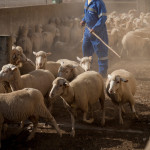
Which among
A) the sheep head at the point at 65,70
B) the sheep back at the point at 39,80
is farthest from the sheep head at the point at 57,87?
the sheep head at the point at 65,70

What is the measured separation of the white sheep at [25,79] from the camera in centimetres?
624

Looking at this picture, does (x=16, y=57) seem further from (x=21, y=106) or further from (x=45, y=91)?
(x=21, y=106)

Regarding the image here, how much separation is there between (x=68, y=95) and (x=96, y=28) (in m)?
3.77

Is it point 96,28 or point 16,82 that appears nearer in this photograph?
point 16,82

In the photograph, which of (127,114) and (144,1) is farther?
(144,1)

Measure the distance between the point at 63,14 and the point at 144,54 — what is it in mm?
8505

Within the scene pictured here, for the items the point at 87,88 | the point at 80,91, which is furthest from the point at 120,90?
the point at 80,91

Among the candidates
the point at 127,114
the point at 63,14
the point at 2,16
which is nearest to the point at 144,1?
the point at 63,14

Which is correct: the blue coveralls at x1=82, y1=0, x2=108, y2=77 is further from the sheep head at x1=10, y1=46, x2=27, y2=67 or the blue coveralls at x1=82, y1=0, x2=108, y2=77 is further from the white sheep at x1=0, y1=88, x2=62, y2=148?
the white sheep at x1=0, y1=88, x2=62, y2=148

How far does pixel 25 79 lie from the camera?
6.74 meters

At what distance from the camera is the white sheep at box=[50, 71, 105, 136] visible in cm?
588

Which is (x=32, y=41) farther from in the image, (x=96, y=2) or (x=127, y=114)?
(x=127, y=114)

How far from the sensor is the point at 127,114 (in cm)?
720

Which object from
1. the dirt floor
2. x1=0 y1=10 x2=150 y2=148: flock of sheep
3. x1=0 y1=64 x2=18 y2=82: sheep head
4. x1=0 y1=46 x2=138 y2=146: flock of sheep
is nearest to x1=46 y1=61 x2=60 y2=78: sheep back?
x1=0 y1=10 x2=150 y2=148: flock of sheep
